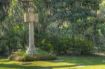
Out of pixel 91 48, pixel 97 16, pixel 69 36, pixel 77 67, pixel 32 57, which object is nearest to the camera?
pixel 77 67

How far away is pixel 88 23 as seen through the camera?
1086 inches

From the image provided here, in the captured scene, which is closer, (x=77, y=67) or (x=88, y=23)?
(x=77, y=67)

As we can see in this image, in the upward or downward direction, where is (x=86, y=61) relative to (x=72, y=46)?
downward

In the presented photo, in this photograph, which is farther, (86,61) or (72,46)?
(72,46)

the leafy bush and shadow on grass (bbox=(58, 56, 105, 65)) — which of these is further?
the leafy bush

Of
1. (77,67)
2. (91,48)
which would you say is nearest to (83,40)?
(91,48)

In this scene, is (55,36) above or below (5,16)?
below

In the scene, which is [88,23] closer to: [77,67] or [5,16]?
[5,16]

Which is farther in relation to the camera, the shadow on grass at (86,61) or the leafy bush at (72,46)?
the leafy bush at (72,46)

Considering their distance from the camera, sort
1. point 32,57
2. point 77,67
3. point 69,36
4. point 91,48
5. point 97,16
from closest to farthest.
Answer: point 77,67, point 32,57, point 91,48, point 69,36, point 97,16

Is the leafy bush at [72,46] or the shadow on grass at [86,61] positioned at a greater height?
the leafy bush at [72,46]

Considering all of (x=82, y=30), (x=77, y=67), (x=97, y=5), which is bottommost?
(x=77, y=67)

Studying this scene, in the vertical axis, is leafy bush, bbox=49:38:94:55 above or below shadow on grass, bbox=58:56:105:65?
above

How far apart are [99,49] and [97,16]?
3865 millimetres
